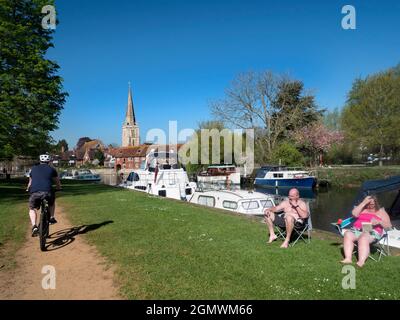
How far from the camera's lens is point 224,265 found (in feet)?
20.9

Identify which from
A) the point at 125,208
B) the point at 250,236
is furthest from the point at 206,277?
the point at 125,208

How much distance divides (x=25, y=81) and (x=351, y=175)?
137 feet

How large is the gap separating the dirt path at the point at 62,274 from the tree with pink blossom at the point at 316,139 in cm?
4902

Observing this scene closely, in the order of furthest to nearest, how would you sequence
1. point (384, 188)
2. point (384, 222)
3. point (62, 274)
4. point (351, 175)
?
point (351, 175) → point (384, 188) → point (384, 222) → point (62, 274)

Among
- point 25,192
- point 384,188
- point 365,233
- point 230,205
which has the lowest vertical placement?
point 230,205

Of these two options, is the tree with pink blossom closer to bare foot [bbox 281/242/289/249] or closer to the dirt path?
bare foot [bbox 281/242/289/249]

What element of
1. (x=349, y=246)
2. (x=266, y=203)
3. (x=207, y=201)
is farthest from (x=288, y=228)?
(x=207, y=201)

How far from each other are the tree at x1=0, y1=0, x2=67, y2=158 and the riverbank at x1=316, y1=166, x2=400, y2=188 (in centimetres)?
3644

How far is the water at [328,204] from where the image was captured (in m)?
23.7

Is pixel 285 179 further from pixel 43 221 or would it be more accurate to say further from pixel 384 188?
pixel 43 221
